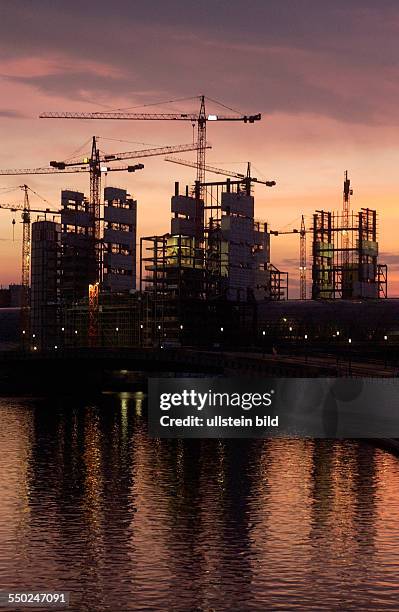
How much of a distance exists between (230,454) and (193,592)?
42.6 m

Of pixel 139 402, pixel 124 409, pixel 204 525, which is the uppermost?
pixel 204 525

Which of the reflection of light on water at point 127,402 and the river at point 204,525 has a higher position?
the river at point 204,525

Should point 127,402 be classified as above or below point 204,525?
below

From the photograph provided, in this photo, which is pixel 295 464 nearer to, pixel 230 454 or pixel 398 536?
pixel 230 454

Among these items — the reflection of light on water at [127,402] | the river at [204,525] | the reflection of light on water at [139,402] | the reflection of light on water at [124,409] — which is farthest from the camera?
the reflection of light on water at [139,402]

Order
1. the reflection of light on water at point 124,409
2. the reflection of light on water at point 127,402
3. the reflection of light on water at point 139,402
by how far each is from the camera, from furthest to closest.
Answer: the reflection of light on water at point 139,402 → the reflection of light on water at point 127,402 → the reflection of light on water at point 124,409

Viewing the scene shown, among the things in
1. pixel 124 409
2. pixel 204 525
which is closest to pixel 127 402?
pixel 124 409

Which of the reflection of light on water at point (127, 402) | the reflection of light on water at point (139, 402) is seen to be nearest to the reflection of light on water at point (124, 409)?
the reflection of light on water at point (127, 402)

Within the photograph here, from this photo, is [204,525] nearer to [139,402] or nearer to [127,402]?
[127,402]

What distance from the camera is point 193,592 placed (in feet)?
116

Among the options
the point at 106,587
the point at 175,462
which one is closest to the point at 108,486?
the point at 175,462

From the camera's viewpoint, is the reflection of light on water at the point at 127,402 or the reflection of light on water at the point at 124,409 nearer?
the reflection of light on water at the point at 124,409

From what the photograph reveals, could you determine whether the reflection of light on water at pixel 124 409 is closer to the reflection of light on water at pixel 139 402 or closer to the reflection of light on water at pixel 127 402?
the reflection of light on water at pixel 127 402

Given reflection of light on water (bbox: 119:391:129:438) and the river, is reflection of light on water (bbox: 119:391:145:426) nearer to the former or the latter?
reflection of light on water (bbox: 119:391:129:438)
